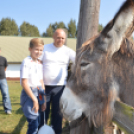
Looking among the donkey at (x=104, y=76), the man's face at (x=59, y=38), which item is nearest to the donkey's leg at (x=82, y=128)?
the donkey at (x=104, y=76)

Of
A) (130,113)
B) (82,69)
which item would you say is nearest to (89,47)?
(82,69)

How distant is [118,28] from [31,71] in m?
1.28

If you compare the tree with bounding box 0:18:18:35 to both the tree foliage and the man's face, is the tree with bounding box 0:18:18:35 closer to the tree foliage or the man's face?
the tree foliage

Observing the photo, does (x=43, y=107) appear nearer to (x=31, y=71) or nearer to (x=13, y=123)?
(x=31, y=71)

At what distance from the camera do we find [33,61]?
2.02 meters

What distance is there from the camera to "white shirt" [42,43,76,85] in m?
2.12

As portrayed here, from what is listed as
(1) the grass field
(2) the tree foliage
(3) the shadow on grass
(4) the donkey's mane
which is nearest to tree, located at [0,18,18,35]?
(2) the tree foliage

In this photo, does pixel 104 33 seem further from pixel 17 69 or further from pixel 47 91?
pixel 17 69

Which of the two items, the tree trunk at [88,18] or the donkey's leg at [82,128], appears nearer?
the donkey's leg at [82,128]

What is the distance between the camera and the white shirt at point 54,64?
2.12m

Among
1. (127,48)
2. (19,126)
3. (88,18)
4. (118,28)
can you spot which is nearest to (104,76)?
(127,48)

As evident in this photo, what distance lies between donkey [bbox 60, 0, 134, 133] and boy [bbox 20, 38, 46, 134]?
69cm

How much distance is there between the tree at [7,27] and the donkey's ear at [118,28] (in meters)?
35.9

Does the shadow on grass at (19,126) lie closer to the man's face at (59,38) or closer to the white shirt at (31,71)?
the white shirt at (31,71)
